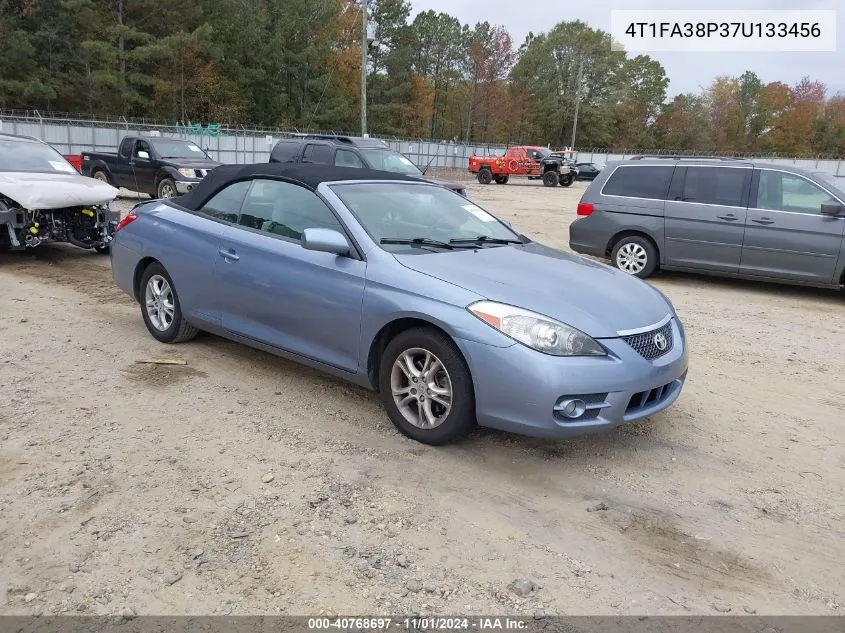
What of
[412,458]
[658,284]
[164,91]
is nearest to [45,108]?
[164,91]

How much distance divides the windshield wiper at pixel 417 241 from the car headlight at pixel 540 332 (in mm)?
942

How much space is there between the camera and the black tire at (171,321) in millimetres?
5625

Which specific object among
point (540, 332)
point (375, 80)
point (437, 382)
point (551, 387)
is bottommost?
point (437, 382)

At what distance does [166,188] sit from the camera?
15055 mm

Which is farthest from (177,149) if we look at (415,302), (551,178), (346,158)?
(551,178)

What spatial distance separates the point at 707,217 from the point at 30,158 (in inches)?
366

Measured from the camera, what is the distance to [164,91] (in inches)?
1911

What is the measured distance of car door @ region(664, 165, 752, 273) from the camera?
30.6 ft

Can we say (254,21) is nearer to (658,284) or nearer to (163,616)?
(658,284)

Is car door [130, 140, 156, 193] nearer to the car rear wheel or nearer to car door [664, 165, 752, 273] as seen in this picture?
the car rear wheel

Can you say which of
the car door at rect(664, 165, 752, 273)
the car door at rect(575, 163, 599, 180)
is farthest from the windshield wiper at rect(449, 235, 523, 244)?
the car door at rect(575, 163, 599, 180)

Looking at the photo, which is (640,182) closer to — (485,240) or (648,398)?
(485,240)

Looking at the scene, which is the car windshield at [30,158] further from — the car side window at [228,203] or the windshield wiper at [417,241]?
the windshield wiper at [417,241]

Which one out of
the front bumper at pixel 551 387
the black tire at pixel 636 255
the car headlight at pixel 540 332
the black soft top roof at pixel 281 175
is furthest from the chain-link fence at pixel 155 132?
the front bumper at pixel 551 387
